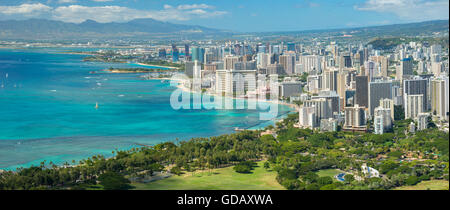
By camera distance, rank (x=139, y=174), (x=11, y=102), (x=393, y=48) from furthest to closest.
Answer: (x=393, y=48) < (x=11, y=102) < (x=139, y=174)

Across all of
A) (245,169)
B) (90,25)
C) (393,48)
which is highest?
(90,25)

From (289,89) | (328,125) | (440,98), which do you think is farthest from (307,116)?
(289,89)

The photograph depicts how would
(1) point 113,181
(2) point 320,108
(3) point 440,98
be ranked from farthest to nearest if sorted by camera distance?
(3) point 440,98, (2) point 320,108, (1) point 113,181

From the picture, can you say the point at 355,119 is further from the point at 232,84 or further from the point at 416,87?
the point at 232,84

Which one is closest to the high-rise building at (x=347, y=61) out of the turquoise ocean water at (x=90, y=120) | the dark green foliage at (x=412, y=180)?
the turquoise ocean water at (x=90, y=120)

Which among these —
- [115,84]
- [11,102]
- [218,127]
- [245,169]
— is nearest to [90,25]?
[115,84]

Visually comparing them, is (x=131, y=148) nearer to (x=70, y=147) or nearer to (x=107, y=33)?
(x=70, y=147)
